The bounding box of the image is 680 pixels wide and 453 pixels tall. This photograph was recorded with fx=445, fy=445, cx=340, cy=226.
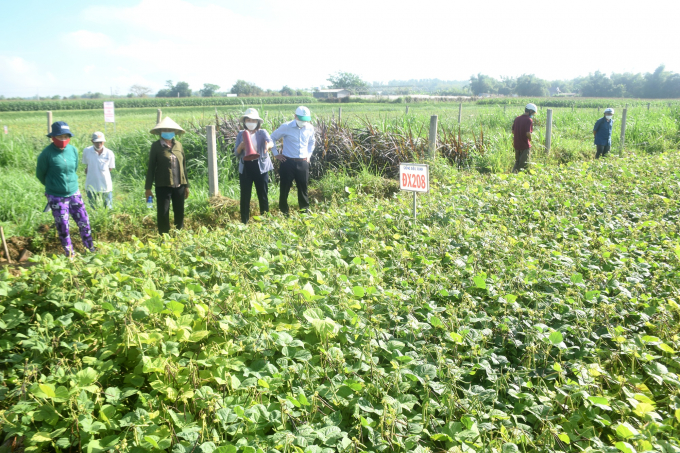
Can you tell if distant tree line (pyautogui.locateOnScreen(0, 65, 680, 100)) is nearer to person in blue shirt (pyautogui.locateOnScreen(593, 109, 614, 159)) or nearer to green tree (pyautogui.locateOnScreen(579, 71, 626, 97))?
green tree (pyautogui.locateOnScreen(579, 71, 626, 97))

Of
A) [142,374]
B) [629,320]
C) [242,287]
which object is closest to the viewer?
[142,374]

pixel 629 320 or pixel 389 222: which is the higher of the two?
pixel 389 222

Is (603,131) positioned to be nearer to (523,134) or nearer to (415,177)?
(523,134)

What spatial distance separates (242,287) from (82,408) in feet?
3.99

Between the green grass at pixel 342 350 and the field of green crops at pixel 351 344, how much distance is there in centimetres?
1

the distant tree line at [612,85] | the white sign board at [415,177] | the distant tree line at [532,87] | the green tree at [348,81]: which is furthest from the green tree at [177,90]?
the white sign board at [415,177]

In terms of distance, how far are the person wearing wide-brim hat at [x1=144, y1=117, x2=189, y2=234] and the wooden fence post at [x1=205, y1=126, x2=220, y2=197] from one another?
5.44 feet

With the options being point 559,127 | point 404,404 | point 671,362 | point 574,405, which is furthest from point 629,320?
point 559,127

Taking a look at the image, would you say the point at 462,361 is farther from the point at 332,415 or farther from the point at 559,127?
the point at 559,127

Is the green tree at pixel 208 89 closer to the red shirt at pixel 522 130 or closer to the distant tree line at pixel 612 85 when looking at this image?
the distant tree line at pixel 612 85

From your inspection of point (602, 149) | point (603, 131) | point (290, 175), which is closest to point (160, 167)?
point (290, 175)

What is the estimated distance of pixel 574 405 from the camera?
88.1 inches

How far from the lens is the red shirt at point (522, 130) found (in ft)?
30.5

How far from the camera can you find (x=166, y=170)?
5637 millimetres
